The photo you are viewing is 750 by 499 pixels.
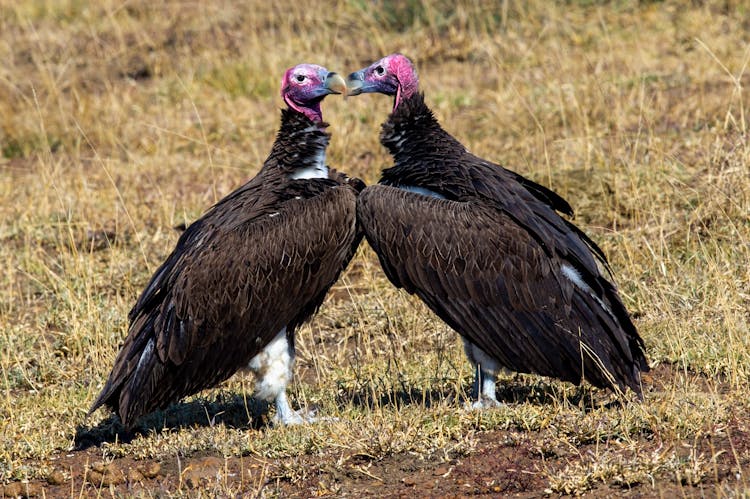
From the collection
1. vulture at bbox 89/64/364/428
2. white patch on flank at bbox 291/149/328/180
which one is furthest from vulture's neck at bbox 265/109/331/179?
vulture at bbox 89/64/364/428

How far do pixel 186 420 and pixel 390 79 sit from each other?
2.04 metres

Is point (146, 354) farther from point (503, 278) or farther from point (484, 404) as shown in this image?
point (503, 278)

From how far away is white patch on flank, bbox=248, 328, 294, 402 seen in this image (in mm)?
5730

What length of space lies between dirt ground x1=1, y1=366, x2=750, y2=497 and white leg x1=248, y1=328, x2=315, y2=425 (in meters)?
0.44

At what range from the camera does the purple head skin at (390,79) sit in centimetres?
615

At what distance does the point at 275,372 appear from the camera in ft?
18.8

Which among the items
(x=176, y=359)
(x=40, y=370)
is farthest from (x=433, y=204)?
(x=40, y=370)

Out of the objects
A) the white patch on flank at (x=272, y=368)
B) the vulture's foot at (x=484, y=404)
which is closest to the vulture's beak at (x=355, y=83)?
the white patch on flank at (x=272, y=368)

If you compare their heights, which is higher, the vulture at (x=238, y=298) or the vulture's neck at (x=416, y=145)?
the vulture's neck at (x=416, y=145)

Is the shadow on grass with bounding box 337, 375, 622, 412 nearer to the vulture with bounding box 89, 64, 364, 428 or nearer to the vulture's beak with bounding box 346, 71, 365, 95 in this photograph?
the vulture with bounding box 89, 64, 364, 428

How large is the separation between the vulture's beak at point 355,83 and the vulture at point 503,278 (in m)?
0.81

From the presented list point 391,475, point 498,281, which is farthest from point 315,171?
point 391,475

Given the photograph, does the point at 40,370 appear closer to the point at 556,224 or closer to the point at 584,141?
the point at 556,224

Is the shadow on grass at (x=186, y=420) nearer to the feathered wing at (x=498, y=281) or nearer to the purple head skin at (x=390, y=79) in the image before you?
the feathered wing at (x=498, y=281)
